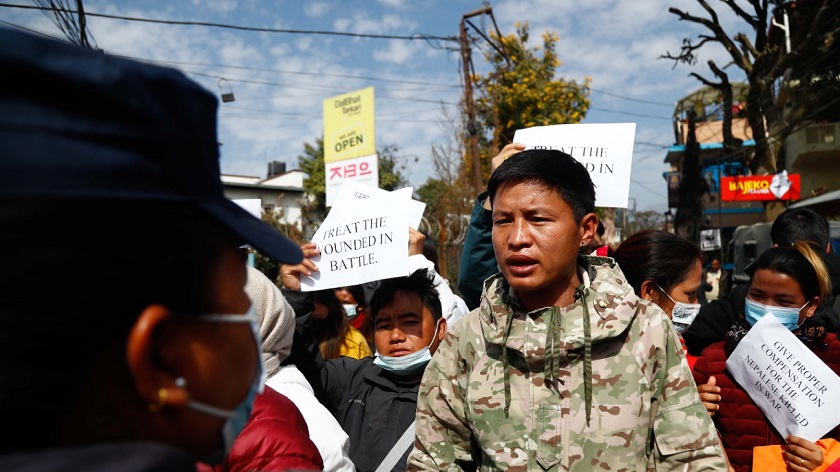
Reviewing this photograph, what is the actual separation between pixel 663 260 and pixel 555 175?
1.31 meters

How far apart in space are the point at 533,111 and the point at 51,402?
739 inches

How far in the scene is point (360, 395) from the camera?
3.00 metres

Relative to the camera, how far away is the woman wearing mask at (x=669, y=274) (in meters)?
3.14

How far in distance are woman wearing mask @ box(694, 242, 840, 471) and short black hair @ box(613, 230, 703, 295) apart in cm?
31

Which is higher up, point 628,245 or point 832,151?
point 832,151

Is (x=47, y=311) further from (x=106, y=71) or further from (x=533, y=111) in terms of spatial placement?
(x=533, y=111)

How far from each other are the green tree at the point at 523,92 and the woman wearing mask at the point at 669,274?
15115mm

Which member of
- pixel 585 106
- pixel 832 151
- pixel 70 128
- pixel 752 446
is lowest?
pixel 752 446

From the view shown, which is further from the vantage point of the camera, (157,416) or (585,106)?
(585,106)

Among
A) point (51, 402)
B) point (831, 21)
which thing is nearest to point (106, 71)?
point (51, 402)

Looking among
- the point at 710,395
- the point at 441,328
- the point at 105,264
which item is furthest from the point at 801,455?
the point at 105,264

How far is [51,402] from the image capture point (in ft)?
2.42

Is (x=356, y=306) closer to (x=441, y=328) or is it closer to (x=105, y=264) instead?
(x=441, y=328)

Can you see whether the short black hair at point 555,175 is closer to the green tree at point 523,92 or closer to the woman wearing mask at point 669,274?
the woman wearing mask at point 669,274
